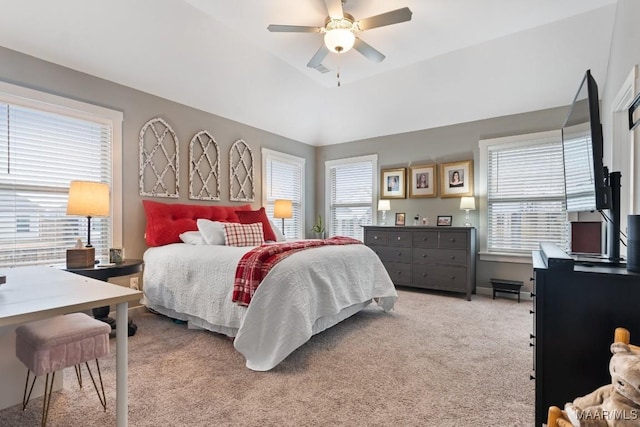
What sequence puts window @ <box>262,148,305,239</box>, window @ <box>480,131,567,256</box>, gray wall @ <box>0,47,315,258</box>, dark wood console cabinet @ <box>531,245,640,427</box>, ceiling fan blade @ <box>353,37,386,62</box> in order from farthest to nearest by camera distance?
window @ <box>262,148,305,239</box>, window @ <box>480,131,567,256</box>, ceiling fan blade @ <box>353,37,386,62</box>, gray wall @ <box>0,47,315,258</box>, dark wood console cabinet @ <box>531,245,640,427</box>

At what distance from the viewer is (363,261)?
3205mm

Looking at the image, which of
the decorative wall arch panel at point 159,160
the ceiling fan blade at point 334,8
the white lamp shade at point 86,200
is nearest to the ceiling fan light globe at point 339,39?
the ceiling fan blade at point 334,8

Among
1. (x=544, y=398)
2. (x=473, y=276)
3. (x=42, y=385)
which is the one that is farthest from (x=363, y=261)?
(x=42, y=385)

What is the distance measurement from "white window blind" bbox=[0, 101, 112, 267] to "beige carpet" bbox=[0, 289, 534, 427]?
3.82ft

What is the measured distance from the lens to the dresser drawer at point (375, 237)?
4.88 m

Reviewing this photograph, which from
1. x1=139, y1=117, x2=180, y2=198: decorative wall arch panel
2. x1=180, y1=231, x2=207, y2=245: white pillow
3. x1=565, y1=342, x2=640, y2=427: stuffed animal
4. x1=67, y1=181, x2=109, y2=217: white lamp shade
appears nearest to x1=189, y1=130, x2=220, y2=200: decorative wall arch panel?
x1=139, y1=117, x2=180, y2=198: decorative wall arch panel

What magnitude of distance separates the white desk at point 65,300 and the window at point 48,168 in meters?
1.56

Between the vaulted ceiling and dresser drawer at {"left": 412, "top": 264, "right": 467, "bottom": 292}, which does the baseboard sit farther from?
the vaulted ceiling

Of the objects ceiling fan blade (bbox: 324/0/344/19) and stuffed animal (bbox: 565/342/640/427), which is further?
ceiling fan blade (bbox: 324/0/344/19)

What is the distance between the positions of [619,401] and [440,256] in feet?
11.5

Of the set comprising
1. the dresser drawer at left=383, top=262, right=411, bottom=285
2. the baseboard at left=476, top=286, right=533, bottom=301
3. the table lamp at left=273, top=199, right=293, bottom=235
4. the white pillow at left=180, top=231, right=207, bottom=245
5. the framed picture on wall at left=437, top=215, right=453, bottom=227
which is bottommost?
the baseboard at left=476, top=286, right=533, bottom=301

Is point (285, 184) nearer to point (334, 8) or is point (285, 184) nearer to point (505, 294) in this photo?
point (334, 8)

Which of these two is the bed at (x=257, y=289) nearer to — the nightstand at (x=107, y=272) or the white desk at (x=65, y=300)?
the nightstand at (x=107, y=272)

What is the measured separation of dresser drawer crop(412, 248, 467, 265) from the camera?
167 inches
